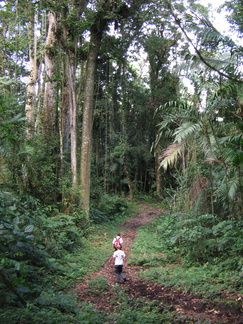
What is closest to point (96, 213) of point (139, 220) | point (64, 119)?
point (139, 220)

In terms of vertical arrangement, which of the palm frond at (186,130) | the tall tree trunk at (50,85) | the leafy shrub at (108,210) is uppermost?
the tall tree trunk at (50,85)

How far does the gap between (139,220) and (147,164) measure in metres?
8.67

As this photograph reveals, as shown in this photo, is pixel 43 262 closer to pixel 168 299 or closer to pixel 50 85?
pixel 168 299

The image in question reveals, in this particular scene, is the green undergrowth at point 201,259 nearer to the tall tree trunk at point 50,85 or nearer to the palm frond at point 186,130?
the palm frond at point 186,130

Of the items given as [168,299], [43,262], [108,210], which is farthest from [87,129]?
[168,299]

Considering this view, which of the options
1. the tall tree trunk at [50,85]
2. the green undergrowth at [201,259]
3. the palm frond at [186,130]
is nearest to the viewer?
the green undergrowth at [201,259]

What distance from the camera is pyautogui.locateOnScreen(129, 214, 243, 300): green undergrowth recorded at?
7.02 m

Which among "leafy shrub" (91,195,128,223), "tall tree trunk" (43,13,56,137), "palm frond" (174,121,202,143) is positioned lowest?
"leafy shrub" (91,195,128,223)

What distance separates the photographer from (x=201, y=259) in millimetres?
8961

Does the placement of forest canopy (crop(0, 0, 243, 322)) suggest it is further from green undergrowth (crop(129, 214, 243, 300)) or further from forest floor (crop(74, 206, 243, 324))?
forest floor (crop(74, 206, 243, 324))

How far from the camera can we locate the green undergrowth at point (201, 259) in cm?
702

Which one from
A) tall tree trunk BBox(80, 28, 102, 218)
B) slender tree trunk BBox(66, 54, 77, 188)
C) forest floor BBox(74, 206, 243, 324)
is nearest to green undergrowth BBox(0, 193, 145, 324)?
forest floor BBox(74, 206, 243, 324)

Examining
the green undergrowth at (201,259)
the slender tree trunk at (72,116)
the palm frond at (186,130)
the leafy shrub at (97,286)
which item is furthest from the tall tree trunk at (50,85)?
the leafy shrub at (97,286)

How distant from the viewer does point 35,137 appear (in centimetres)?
1104
